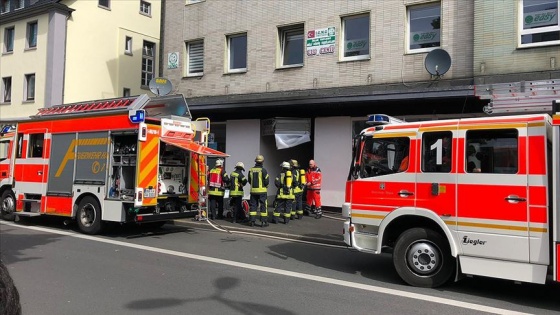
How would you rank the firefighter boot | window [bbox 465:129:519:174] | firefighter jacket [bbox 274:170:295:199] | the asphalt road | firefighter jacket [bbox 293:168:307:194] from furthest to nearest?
the firefighter boot
firefighter jacket [bbox 293:168:307:194]
firefighter jacket [bbox 274:170:295:199]
window [bbox 465:129:519:174]
the asphalt road

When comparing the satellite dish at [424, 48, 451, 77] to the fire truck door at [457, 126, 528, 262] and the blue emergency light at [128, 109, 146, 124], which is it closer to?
the fire truck door at [457, 126, 528, 262]

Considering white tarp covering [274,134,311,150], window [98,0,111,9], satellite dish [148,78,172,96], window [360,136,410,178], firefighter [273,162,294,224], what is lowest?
firefighter [273,162,294,224]

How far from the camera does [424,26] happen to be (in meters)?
12.7

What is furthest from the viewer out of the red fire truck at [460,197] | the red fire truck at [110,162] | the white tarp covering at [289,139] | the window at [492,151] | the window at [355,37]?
the white tarp covering at [289,139]

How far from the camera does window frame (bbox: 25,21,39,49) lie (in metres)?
25.9

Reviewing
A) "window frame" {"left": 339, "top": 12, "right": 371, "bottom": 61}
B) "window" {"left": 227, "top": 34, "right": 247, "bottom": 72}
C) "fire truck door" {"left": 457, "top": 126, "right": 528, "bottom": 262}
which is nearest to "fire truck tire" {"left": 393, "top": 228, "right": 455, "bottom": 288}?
"fire truck door" {"left": 457, "top": 126, "right": 528, "bottom": 262}

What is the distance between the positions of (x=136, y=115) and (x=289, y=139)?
20.5ft

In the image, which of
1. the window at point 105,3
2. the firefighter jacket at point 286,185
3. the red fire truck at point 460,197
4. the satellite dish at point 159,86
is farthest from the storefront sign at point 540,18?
the window at point 105,3

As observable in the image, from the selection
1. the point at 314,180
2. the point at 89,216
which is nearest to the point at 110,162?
the point at 89,216

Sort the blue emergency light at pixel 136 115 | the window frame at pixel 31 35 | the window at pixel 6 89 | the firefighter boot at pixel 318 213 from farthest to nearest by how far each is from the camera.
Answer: the window at pixel 6 89 → the window frame at pixel 31 35 → the firefighter boot at pixel 318 213 → the blue emergency light at pixel 136 115

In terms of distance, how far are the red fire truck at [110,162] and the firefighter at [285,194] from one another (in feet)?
6.46

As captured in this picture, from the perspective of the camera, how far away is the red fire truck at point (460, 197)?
536 centimetres

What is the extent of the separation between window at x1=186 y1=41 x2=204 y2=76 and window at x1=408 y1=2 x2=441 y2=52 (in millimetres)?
8203

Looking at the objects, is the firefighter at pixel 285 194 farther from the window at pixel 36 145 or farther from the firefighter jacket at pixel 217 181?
the window at pixel 36 145
